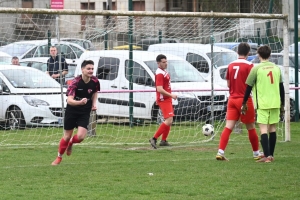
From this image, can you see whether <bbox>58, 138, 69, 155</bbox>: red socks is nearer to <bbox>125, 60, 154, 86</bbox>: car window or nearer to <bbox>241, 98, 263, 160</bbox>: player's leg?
<bbox>241, 98, 263, 160</bbox>: player's leg

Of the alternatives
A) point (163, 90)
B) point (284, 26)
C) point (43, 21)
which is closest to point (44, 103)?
point (43, 21)

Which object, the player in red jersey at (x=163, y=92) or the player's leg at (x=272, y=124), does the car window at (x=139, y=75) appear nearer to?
the player in red jersey at (x=163, y=92)

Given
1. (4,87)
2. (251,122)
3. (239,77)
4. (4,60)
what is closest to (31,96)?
(4,87)

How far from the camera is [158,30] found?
810 inches

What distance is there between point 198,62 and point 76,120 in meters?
8.43

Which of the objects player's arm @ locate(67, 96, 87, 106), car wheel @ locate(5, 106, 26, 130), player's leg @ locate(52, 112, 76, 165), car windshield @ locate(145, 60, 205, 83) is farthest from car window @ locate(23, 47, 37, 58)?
player's arm @ locate(67, 96, 87, 106)

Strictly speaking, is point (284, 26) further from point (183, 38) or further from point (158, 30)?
point (158, 30)

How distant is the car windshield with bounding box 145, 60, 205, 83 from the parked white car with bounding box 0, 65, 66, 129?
2.67 metres

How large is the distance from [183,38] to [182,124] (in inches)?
83.2

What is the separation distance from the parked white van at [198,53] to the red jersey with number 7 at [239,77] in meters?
6.33

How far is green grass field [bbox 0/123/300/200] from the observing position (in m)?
9.69

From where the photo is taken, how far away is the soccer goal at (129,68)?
57.1ft

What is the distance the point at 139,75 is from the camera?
19500 millimetres

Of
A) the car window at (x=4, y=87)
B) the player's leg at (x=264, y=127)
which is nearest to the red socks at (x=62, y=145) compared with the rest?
the player's leg at (x=264, y=127)
